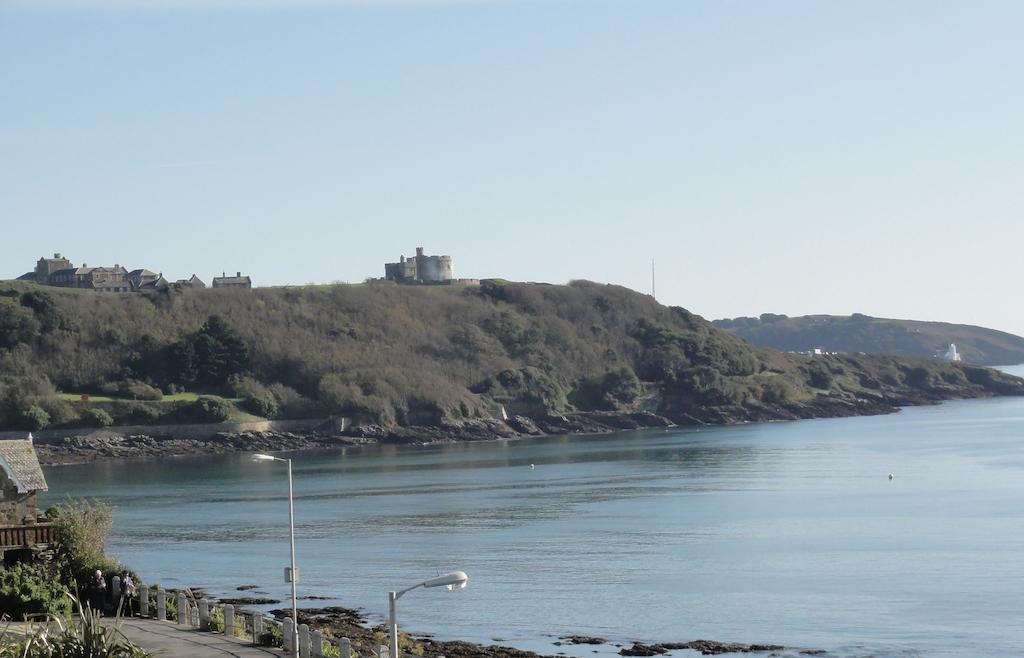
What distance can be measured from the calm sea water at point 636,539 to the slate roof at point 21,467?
1347 cm

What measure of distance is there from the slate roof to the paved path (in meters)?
8.78

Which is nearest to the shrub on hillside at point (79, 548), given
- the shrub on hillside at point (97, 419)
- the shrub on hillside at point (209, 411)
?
the shrub on hillside at point (97, 419)

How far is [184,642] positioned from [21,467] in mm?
13329

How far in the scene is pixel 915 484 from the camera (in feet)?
326

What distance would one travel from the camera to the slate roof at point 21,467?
146 ft

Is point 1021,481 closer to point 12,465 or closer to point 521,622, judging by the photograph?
point 521,622

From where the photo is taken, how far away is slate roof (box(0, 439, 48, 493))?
1756 inches

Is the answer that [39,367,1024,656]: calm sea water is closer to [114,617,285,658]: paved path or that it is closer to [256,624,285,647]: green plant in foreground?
[256,624,285,647]: green plant in foreground

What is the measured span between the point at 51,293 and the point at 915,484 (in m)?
129

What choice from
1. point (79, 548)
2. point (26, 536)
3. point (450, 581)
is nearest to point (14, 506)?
point (26, 536)

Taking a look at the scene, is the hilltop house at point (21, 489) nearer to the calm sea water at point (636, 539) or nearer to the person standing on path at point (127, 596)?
the person standing on path at point (127, 596)

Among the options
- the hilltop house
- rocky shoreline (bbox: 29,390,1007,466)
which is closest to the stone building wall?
the hilltop house

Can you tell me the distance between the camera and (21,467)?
44938 millimetres

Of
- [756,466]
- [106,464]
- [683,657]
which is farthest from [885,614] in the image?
[106,464]
